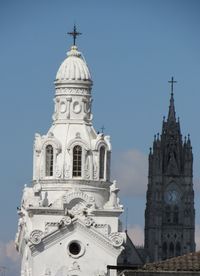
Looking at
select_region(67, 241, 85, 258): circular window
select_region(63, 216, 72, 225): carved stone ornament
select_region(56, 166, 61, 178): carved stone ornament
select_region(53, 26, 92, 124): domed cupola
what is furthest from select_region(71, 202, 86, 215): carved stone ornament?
select_region(53, 26, 92, 124): domed cupola

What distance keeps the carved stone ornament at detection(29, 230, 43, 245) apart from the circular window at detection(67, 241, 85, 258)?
5.91ft

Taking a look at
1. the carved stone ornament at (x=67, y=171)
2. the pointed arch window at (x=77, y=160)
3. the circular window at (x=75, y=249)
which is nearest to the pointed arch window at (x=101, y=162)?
the pointed arch window at (x=77, y=160)

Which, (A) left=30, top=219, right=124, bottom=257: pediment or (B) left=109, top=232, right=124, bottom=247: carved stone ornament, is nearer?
(A) left=30, top=219, right=124, bottom=257: pediment

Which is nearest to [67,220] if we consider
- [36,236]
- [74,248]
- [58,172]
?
[36,236]

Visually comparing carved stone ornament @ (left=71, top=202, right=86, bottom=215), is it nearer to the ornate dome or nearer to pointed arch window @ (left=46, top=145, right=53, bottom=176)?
pointed arch window @ (left=46, top=145, right=53, bottom=176)

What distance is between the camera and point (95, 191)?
112875 millimetres

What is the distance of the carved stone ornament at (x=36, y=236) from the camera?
356 feet

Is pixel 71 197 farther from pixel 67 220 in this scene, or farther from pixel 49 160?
pixel 49 160

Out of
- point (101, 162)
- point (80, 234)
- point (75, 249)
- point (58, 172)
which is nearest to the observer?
point (80, 234)

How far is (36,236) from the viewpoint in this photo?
10894cm

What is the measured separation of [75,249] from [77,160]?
217 inches

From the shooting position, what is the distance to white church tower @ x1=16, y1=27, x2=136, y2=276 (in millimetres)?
109438

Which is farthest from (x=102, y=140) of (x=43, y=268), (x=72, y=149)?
(x=43, y=268)

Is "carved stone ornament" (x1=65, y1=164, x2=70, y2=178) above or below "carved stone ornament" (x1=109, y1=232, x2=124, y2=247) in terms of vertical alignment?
above
